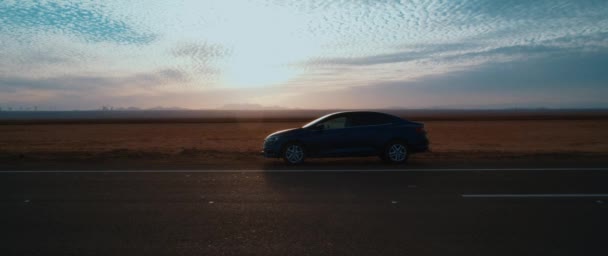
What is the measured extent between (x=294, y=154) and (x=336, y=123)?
1.52m

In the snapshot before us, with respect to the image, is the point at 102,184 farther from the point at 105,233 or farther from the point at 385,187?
the point at 385,187

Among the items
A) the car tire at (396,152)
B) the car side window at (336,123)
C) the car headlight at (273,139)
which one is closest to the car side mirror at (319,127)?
the car side window at (336,123)

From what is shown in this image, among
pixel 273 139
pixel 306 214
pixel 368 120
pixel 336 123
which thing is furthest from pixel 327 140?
pixel 306 214

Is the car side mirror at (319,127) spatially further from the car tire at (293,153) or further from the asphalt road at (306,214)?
the asphalt road at (306,214)

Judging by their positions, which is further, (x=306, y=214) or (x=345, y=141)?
(x=345, y=141)

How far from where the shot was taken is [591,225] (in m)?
5.74

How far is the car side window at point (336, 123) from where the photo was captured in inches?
485

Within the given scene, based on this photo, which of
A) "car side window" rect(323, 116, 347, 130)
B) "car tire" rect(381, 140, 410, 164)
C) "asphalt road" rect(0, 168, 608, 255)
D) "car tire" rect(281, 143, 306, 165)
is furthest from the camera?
"car side window" rect(323, 116, 347, 130)

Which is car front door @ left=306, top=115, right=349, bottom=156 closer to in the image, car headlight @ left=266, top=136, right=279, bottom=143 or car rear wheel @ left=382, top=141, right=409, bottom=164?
car headlight @ left=266, top=136, right=279, bottom=143

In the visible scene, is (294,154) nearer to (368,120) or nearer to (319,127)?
(319,127)

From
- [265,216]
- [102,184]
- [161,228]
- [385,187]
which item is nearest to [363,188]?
[385,187]

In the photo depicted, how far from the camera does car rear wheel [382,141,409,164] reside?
1212 centimetres

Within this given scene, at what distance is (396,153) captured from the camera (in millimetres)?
12156

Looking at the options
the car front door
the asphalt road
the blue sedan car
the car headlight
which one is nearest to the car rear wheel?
the blue sedan car
